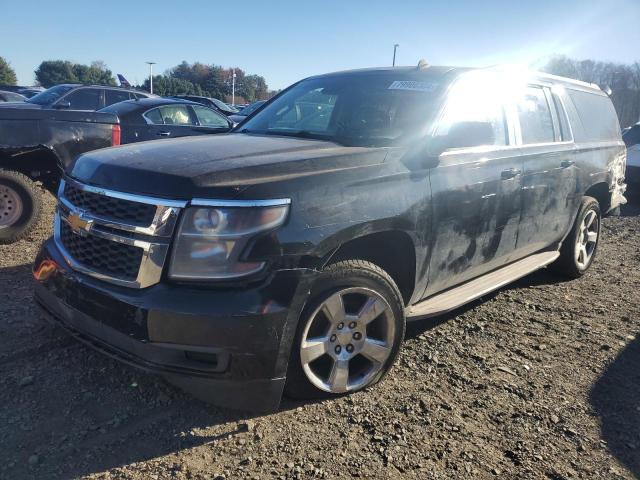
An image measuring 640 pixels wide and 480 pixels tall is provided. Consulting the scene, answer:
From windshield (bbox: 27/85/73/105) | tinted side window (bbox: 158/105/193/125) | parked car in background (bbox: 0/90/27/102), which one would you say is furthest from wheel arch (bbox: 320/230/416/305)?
parked car in background (bbox: 0/90/27/102)

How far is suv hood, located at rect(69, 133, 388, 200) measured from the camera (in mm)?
2441

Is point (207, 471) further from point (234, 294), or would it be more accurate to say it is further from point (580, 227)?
point (580, 227)

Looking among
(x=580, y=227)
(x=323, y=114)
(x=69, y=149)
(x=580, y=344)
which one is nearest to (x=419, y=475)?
(x=580, y=344)

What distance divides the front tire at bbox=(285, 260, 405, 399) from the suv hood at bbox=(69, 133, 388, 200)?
1.84 ft

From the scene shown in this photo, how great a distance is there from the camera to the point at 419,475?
2.46 m

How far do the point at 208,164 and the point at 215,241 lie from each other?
18.3 inches

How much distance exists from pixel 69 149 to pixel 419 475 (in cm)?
502

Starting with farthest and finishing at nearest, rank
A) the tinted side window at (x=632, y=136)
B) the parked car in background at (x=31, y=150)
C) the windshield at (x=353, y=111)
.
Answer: the tinted side window at (x=632, y=136) < the parked car in background at (x=31, y=150) < the windshield at (x=353, y=111)

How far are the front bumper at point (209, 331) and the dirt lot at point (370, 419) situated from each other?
305mm

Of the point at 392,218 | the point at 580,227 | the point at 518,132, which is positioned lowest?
the point at 580,227

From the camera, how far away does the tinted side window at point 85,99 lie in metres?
11.8

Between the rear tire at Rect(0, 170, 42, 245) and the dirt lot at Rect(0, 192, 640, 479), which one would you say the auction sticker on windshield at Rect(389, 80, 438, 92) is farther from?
the rear tire at Rect(0, 170, 42, 245)

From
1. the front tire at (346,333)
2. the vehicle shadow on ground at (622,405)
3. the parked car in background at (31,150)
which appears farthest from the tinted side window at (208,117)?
the vehicle shadow on ground at (622,405)

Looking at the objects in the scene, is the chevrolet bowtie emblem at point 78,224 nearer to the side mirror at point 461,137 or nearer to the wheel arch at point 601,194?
the side mirror at point 461,137
